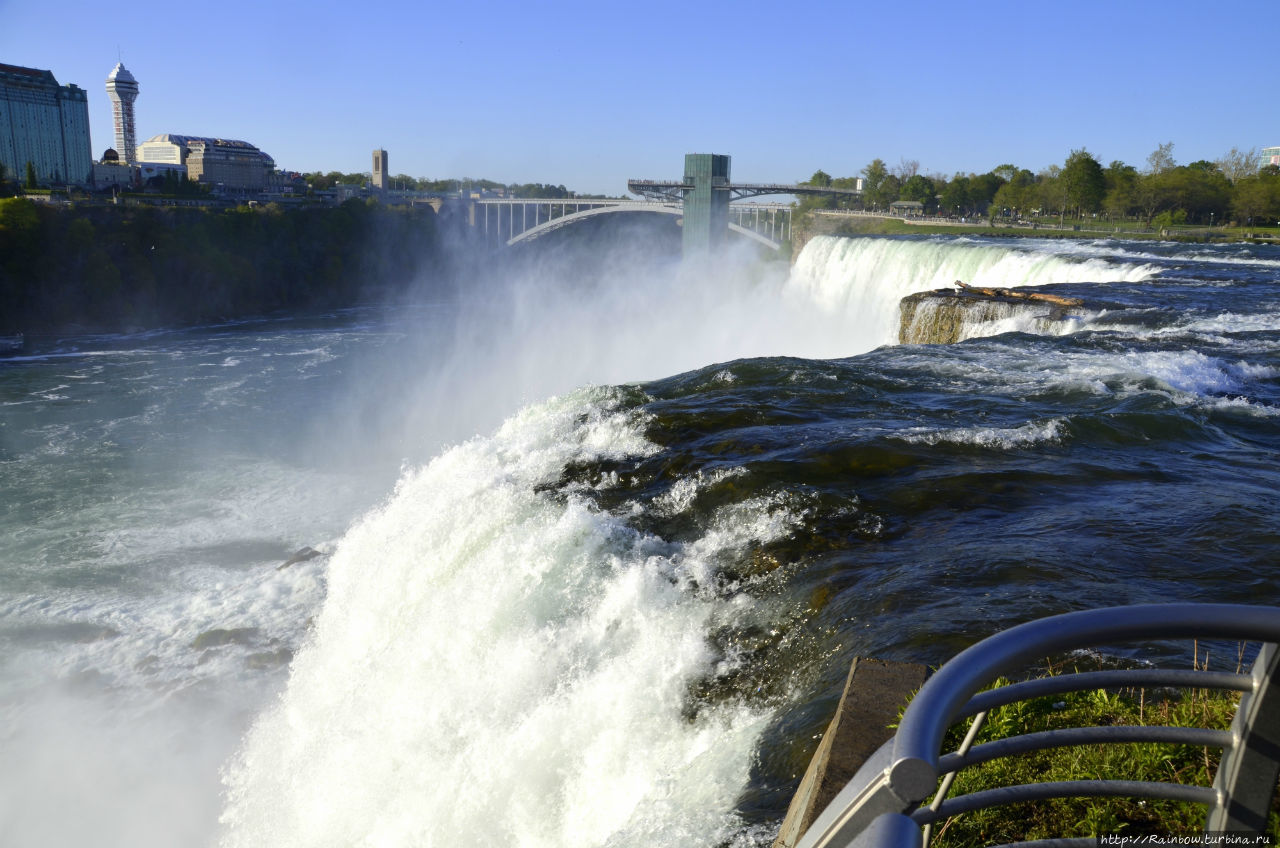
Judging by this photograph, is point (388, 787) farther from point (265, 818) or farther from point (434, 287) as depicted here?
point (434, 287)

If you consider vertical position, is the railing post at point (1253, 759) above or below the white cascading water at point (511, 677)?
above

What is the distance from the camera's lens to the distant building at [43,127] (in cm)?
7431

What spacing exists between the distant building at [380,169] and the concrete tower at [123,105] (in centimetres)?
3404

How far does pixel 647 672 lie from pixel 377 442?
16.0 m

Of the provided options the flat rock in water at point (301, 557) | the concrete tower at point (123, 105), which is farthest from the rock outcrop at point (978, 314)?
the concrete tower at point (123, 105)

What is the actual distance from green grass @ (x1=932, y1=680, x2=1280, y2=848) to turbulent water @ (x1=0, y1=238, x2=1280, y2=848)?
0.85 metres

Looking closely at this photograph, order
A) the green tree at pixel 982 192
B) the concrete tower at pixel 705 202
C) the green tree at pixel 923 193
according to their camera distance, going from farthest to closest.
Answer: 1. the green tree at pixel 923 193
2. the green tree at pixel 982 192
3. the concrete tower at pixel 705 202

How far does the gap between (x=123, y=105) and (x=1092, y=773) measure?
111605 millimetres

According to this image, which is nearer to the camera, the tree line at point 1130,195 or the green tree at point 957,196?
the tree line at point 1130,195

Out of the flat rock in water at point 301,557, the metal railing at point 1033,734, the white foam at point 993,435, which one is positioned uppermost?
the metal railing at point 1033,734

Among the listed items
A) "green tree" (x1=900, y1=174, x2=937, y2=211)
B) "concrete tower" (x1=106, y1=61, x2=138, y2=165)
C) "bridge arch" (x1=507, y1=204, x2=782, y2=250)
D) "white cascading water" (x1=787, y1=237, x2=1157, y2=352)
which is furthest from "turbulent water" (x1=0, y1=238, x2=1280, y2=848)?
"concrete tower" (x1=106, y1=61, x2=138, y2=165)

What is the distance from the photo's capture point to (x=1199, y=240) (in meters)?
29.2

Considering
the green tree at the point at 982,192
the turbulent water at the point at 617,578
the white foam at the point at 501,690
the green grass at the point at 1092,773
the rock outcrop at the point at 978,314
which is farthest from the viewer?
the green tree at the point at 982,192

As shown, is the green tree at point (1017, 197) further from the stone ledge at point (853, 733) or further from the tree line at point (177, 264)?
the stone ledge at point (853, 733)
